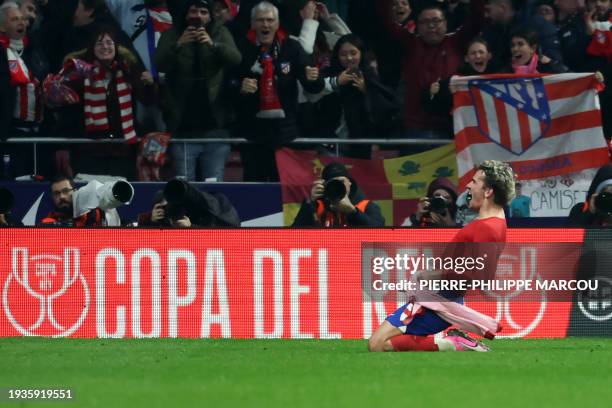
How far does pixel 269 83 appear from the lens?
1680cm

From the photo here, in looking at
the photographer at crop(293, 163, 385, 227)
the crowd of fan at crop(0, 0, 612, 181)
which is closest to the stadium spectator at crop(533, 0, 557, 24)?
the crowd of fan at crop(0, 0, 612, 181)

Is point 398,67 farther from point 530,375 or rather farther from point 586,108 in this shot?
point 530,375

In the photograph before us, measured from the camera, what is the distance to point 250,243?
1452 cm

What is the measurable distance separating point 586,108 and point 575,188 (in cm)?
95

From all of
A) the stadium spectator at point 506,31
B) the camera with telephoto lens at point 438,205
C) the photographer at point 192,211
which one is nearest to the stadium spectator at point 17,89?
the photographer at point 192,211

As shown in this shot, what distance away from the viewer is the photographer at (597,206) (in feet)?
48.5

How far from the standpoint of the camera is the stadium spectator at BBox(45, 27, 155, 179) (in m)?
16.7

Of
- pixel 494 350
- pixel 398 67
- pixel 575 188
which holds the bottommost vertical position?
pixel 494 350

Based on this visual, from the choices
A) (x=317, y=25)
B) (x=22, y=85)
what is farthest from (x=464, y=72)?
(x=22, y=85)

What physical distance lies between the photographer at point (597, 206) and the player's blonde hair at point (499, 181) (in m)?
2.78

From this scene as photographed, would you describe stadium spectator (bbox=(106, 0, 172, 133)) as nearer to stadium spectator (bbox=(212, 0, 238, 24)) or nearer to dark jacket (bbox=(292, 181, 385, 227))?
stadium spectator (bbox=(212, 0, 238, 24))

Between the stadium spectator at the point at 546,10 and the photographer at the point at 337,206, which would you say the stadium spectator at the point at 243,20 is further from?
the stadium spectator at the point at 546,10

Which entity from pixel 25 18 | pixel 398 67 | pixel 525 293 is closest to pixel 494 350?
pixel 525 293

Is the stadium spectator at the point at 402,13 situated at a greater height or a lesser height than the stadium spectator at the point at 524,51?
greater
